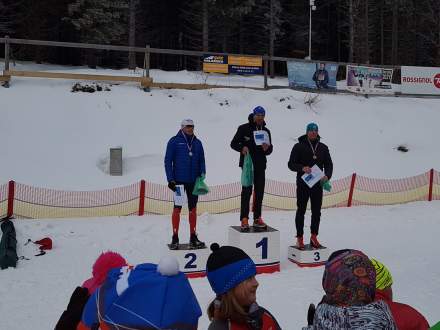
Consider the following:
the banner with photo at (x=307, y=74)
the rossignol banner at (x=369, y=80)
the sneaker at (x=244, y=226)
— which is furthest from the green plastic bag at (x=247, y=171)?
the rossignol banner at (x=369, y=80)

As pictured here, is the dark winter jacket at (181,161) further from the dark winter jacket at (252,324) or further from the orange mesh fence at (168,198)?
the dark winter jacket at (252,324)

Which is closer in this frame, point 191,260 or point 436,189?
point 191,260

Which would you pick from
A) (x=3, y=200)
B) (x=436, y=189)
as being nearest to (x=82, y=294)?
(x=3, y=200)

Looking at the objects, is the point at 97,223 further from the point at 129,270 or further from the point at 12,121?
the point at 129,270

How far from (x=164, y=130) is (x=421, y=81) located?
11.5m

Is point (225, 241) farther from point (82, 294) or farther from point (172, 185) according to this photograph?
point (82, 294)

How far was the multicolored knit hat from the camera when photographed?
1.74 meters

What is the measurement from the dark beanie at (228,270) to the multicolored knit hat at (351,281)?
0.40 m

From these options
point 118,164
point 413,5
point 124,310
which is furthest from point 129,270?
point 413,5

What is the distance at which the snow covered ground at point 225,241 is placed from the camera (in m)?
4.95

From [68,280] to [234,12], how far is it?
70.7 feet

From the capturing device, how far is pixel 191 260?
592 centimetres

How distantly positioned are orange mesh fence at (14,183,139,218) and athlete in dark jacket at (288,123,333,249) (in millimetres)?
3975

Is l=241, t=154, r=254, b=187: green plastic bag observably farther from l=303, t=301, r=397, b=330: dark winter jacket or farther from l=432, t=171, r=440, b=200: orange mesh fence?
l=432, t=171, r=440, b=200: orange mesh fence
